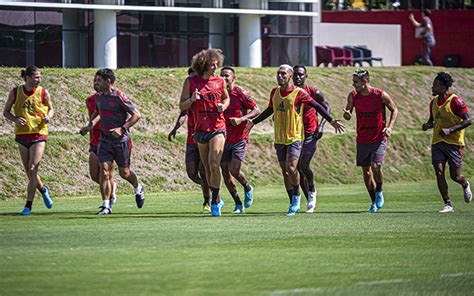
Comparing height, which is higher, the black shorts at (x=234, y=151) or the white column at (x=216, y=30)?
the white column at (x=216, y=30)

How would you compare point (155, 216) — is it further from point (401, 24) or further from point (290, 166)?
point (401, 24)

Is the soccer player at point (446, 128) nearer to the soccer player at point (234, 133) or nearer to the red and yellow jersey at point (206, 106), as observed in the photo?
the soccer player at point (234, 133)

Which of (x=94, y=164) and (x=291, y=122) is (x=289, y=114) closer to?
(x=291, y=122)

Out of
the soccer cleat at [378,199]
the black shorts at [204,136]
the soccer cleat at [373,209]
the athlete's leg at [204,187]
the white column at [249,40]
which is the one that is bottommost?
the soccer cleat at [373,209]

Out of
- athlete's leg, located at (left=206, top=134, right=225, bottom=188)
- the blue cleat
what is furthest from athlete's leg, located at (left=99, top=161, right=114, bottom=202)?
the blue cleat

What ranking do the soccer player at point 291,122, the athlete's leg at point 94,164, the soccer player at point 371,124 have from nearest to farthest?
the soccer player at point 291,122 < the athlete's leg at point 94,164 < the soccer player at point 371,124

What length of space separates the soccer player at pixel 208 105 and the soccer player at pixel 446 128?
3.95m

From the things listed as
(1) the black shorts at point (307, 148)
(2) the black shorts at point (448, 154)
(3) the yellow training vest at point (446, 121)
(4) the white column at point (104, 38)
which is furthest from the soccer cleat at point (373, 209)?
(4) the white column at point (104, 38)

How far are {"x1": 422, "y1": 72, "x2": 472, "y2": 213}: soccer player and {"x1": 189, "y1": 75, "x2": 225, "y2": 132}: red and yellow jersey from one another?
3.99 metres

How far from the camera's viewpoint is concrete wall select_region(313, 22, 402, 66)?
183 ft

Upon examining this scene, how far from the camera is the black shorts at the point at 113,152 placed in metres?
19.3

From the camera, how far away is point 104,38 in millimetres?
45156

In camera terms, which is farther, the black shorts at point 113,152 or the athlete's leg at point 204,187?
the athlete's leg at point 204,187

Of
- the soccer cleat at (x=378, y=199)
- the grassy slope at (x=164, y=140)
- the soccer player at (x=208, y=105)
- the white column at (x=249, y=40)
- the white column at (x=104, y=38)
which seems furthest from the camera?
the white column at (x=249, y=40)
